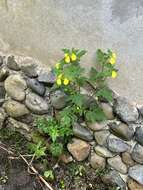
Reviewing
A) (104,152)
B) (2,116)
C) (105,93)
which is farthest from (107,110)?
(2,116)

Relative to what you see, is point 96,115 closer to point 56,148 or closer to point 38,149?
point 56,148

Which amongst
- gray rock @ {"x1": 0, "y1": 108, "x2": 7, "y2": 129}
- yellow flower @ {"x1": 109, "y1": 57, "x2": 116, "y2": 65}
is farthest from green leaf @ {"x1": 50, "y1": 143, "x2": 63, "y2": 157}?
yellow flower @ {"x1": 109, "y1": 57, "x2": 116, "y2": 65}

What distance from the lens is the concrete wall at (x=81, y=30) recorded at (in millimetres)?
2804

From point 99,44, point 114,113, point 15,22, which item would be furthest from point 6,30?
point 114,113

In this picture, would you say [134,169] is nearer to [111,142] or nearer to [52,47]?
[111,142]

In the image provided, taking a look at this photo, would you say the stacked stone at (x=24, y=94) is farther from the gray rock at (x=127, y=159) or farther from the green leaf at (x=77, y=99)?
the gray rock at (x=127, y=159)

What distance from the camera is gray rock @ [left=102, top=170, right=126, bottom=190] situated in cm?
325

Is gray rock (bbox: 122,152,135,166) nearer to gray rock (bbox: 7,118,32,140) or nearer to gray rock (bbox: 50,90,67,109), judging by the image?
gray rock (bbox: 50,90,67,109)

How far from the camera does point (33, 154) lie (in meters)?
3.42

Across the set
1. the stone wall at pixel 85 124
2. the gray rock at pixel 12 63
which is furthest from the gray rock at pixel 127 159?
the gray rock at pixel 12 63

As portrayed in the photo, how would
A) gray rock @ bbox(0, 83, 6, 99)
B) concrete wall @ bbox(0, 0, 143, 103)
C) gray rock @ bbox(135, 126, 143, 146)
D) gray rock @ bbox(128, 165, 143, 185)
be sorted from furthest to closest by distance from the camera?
gray rock @ bbox(0, 83, 6, 99) → gray rock @ bbox(128, 165, 143, 185) → gray rock @ bbox(135, 126, 143, 146) → concrete wall @ bbox(0, 0, 143, 103)

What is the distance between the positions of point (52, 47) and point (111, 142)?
2.53 ft

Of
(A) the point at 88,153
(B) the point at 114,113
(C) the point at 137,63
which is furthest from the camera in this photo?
(A) the point at 88,153

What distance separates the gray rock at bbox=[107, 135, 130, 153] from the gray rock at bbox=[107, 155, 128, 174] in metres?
0.08
